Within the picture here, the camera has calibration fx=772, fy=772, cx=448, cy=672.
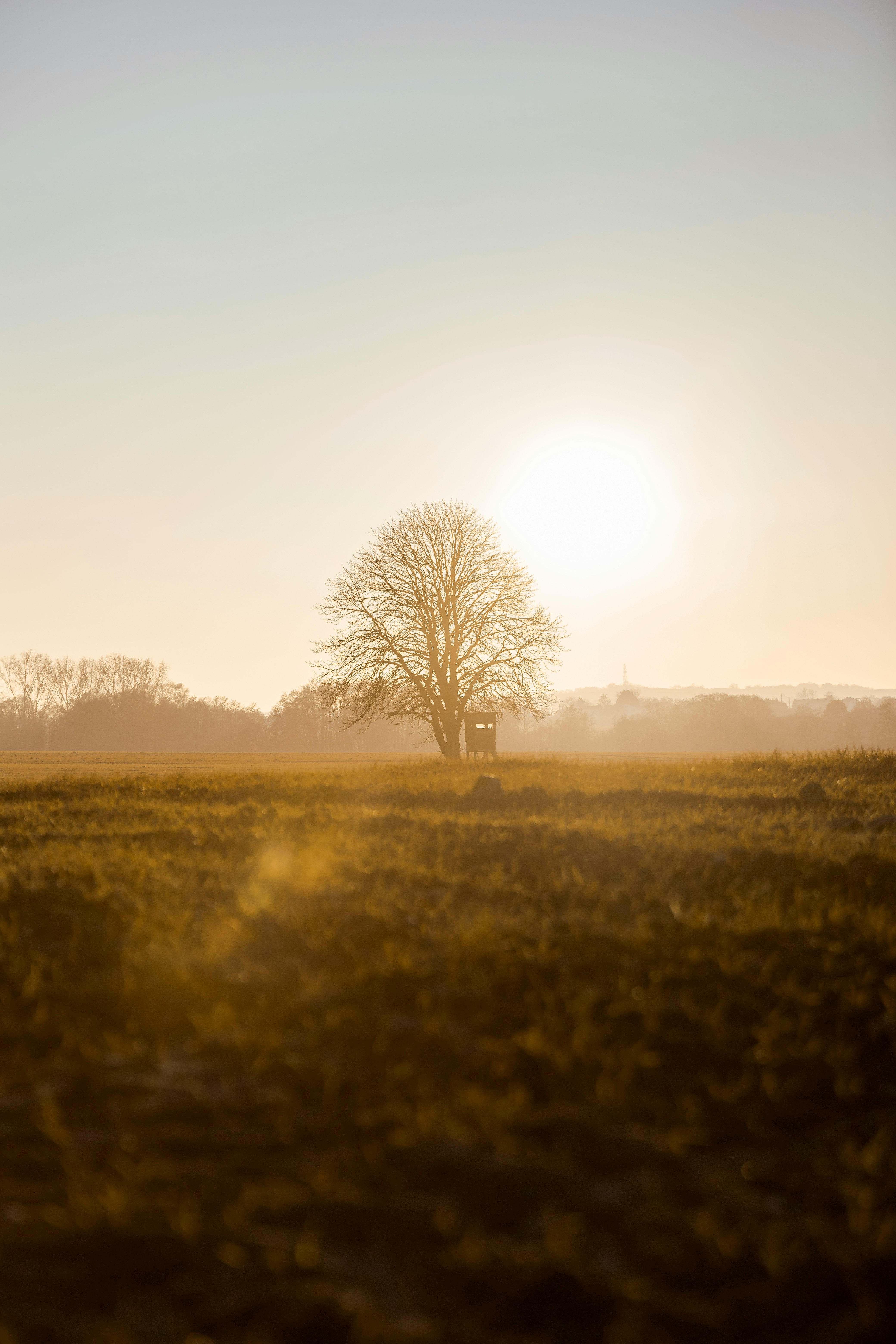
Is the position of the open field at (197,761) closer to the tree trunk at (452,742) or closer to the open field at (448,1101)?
the tree trunk at (452,742)

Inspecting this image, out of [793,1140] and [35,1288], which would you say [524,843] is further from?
[35,1288]

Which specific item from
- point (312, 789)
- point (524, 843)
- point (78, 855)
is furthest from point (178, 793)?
point (524, 843)

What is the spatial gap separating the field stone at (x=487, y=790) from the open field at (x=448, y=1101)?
517 centimetres

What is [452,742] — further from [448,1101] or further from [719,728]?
[719,728]

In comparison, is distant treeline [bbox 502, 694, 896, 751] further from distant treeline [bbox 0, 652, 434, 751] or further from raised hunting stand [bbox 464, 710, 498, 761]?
raised hunting stand [bbox 464, 710, 498, 761]

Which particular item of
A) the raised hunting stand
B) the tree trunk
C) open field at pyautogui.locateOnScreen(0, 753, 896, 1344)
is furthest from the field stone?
the tree trunk

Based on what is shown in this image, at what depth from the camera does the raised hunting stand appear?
2811cm

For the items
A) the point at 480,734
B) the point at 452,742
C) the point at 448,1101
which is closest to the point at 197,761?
the point at 452,742

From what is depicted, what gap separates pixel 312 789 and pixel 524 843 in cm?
714

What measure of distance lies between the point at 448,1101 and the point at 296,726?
95626 millimetres

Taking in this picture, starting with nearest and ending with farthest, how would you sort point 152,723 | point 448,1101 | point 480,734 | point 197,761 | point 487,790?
point 448,1101 → point 487,790 → point 480,734 → point 197,761 → point 152,723

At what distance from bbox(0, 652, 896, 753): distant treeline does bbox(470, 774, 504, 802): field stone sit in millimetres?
71343

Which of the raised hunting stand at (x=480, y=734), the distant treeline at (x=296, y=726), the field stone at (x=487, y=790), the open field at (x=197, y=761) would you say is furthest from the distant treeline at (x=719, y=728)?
the field stone at (x=487, y=790)

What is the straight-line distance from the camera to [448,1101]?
426 cm
